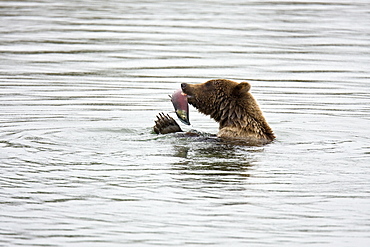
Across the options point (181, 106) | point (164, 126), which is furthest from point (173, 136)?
point (181, 106)

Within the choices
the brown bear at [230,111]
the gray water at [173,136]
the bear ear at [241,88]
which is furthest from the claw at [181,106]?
the bear ear at [241,88]

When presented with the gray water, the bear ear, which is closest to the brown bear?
the bear ear

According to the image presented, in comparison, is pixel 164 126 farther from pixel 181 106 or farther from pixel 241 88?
pixel 241 88

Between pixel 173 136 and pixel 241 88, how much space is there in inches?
41.2

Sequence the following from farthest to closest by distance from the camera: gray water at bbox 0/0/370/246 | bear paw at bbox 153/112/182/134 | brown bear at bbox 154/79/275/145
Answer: bear paw at bbox 153/112/182/134 < brown bear at bbox 154/79/275/145 < gray water at bbox 0/0/370/246

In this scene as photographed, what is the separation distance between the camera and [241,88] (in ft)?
34.5

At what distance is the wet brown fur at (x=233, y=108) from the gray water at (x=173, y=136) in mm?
331

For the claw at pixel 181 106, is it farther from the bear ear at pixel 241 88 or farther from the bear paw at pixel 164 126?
the bear ear at pixel 241 88

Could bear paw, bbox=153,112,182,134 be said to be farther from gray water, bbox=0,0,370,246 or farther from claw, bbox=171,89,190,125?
gray water, bbox=0,0,370,246

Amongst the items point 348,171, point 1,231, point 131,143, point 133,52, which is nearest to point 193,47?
point 133,52

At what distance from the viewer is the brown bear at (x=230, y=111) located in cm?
1039

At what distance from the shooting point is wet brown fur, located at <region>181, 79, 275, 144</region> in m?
10.4

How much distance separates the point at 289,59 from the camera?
17906 mm

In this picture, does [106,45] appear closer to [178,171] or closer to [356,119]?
[356,119]
